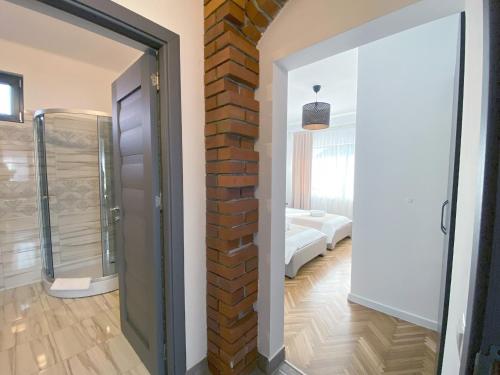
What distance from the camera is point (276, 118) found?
4.54ft

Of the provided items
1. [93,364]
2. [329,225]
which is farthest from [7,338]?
[329,225]

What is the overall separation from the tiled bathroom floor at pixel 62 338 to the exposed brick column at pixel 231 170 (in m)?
0.69

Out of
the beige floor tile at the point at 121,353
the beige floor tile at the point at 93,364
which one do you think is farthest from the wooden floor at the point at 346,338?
the beige floor tile at the point at 93,364

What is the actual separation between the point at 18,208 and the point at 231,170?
2835 mm

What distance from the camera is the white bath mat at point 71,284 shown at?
2.36 metres

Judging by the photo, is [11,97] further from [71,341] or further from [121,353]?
[121,353]

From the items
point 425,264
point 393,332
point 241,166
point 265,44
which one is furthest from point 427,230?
point 265,44

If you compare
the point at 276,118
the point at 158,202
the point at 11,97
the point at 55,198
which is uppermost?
the point at 11,97

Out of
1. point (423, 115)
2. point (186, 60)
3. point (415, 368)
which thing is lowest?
point (415, 368)

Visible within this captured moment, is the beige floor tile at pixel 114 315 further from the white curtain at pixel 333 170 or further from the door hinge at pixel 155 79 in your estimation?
the white curtain at pixel 333 170

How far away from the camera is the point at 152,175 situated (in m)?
1.22

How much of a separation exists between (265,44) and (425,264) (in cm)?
217

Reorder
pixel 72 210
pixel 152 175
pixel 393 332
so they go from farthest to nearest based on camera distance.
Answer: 1. pixel 72 210
2. pixel 393 332
3. pixel 152 175

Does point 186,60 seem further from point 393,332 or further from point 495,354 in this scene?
point 393,332
